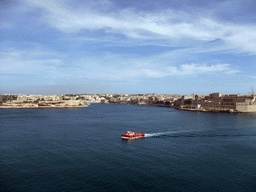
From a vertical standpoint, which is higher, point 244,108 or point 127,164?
point 244,108

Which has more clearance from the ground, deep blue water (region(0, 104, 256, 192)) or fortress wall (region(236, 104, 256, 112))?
fortress wall (region(236, 104, 256, 112))

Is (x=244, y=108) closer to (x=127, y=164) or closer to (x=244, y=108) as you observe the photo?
(x=244, y=108)

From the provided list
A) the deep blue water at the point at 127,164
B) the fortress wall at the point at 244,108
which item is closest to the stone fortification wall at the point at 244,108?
the fortress wall at the point at 244,108

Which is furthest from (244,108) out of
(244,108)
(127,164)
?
(127,164)

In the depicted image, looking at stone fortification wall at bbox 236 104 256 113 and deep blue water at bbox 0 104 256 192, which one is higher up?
stone fortification wall at bbox 236 104 256 113

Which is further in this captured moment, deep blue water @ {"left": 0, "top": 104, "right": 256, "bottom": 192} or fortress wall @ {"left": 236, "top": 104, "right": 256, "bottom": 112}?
fortress wall @ {"left": 236, "top": 104, "right": 256, "bottom": 112}

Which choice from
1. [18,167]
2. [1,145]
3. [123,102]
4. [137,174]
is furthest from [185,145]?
[123,102]

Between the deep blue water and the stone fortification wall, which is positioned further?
the stone fortification wall

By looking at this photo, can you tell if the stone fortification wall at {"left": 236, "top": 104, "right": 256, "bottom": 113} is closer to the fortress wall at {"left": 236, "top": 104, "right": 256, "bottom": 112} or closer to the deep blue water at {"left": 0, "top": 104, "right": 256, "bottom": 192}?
the fortress wall at {"left": 236, "top": 104, "right": 256, "bottom": 112}

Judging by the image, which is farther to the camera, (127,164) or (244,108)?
(244,108)

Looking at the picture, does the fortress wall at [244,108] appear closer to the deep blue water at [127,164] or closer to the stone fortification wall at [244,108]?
the stone fortification wall at [244,108]

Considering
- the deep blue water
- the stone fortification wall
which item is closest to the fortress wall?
the stone fortification wall

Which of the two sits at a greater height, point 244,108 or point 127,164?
point 244,108
